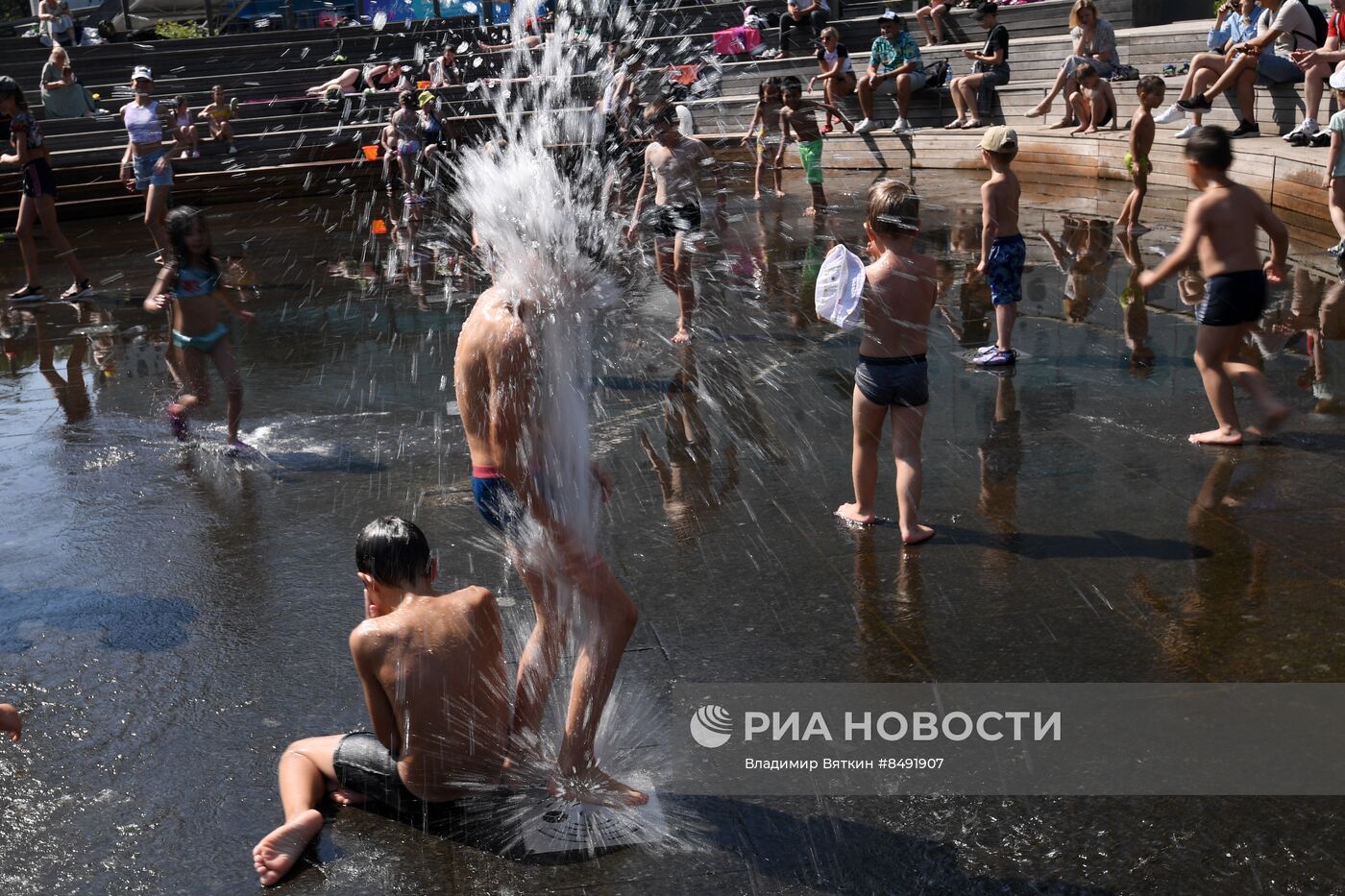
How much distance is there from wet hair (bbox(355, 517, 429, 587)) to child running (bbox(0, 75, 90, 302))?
9.12m

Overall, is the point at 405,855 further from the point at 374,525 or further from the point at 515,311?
the point at 515,311

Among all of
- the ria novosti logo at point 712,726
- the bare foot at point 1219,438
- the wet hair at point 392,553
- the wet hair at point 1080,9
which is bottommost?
the ria novosti logo at point 712,726

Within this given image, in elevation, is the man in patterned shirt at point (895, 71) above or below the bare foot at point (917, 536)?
above

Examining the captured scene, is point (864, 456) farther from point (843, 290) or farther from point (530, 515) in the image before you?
point (530, 515)

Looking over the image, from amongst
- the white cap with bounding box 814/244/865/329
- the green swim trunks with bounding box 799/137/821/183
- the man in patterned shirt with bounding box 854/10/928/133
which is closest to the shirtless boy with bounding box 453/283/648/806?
the white cap with bounding box 814/244/865/329

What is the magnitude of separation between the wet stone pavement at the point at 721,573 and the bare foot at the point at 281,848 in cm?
6

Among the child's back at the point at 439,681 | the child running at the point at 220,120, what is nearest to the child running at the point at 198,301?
the child's back at the point at 439,681

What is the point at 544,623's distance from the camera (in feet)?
13.2

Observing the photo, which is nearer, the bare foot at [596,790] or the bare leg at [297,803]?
the bare leg at [297,803]

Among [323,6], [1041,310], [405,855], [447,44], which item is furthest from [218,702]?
[323,6]

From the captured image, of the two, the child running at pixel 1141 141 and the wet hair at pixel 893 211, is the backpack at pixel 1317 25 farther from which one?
the wet hair at pixel 893 211

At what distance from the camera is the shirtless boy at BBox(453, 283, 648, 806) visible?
3.79 m

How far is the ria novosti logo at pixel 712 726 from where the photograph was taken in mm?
4242

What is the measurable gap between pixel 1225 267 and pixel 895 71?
15.1 m
